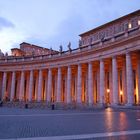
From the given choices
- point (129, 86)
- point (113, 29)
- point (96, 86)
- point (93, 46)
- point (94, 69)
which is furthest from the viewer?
point (113, 29)

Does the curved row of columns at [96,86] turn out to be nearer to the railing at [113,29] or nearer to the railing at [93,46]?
the railing at [93,46]

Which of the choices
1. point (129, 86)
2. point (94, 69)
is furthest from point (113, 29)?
point (129, 86)

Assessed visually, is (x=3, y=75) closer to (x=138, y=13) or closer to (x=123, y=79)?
(x=123, y=79)

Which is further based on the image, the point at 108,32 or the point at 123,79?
the point at 108,32

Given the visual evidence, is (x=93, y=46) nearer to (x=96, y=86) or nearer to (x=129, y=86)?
(x=96, y=86)

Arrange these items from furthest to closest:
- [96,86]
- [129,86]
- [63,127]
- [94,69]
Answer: [96,86]
[94,69]
[129,86]
[63,127]

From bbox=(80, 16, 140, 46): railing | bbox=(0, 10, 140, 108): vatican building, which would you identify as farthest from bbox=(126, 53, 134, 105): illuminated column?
bbox=(80, 16, 140, 46): railing

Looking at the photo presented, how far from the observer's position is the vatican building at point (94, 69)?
4381cm

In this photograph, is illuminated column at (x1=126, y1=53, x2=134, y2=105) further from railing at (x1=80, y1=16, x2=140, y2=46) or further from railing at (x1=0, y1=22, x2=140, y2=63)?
railing at (x1=80, y1=16, x2=140, y2=46)

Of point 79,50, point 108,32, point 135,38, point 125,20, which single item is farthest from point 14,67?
point 135,38

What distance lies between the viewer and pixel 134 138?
34.4ft

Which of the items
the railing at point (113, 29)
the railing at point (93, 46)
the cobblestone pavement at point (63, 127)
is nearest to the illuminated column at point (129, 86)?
the railing at point (93, 46)

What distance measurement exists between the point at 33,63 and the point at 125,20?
32.0 metres

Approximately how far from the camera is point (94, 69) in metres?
60.7
